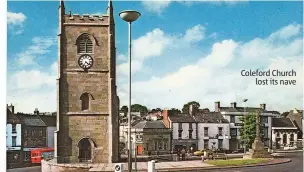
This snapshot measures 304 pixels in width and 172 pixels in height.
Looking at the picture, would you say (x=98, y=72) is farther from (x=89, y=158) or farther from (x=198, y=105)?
(x=198, y=105)

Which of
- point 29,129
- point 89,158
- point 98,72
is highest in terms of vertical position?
point 98,72

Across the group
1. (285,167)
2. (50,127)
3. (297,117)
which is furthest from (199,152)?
(50,127)

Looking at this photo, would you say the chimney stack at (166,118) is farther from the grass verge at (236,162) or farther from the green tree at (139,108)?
the grass verge at (236,162)

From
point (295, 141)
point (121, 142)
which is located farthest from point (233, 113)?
point (121, 142)

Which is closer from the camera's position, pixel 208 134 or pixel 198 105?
pixel 198 105

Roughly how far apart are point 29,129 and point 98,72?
292 centimetres

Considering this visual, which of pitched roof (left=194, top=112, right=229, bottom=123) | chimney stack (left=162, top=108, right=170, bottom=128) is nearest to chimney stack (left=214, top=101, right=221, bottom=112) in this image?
pitched roof (left=194, top=112, right=229, bottom=123)

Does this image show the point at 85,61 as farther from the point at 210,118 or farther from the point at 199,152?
the point at 199,152

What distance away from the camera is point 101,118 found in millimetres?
15234

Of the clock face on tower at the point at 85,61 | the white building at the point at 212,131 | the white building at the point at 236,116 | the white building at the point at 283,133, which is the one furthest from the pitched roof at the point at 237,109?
the clock face on tower at the point at 85,61

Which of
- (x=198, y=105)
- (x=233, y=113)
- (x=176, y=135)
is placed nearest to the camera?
(x=198, y=105)

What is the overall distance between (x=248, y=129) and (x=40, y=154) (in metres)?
6.58

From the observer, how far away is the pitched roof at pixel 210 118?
14077 mm

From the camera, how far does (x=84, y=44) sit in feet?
50.6
